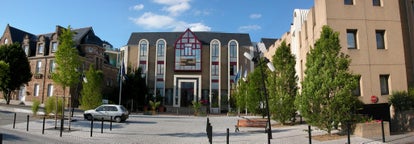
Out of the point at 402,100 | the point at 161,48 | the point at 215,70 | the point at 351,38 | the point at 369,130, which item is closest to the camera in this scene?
the point at 369,130

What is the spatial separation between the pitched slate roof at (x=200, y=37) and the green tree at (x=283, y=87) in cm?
3167

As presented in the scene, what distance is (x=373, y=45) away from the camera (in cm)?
1955

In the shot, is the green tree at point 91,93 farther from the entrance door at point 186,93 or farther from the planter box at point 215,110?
the planter box at point 215,110

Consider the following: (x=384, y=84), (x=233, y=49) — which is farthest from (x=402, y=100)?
(x=233, y=49)

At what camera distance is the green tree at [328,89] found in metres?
13.9

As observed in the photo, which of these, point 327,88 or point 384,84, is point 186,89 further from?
point 327,88

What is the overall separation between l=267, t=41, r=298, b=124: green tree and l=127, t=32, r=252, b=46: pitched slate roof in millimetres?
31674

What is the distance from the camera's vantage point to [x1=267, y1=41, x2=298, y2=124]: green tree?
2067 centimetres

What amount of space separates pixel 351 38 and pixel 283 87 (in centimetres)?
555

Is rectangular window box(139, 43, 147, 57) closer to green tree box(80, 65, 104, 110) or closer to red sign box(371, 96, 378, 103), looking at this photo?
green tree box(80, 65, 104, 110)

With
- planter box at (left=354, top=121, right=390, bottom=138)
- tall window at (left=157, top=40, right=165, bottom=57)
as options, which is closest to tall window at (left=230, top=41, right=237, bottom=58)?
tall window at (left=157, top=40, right=165, bottom=57)

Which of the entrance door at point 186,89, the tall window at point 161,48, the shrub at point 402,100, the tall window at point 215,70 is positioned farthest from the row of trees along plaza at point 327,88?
the tall window at point 161,48

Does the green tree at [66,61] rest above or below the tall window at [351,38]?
below

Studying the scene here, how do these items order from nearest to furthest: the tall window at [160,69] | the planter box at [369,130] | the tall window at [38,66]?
1. the planter box at [369,130]
2. the tall window at [38,66]
3. the tall window at [160,69]
